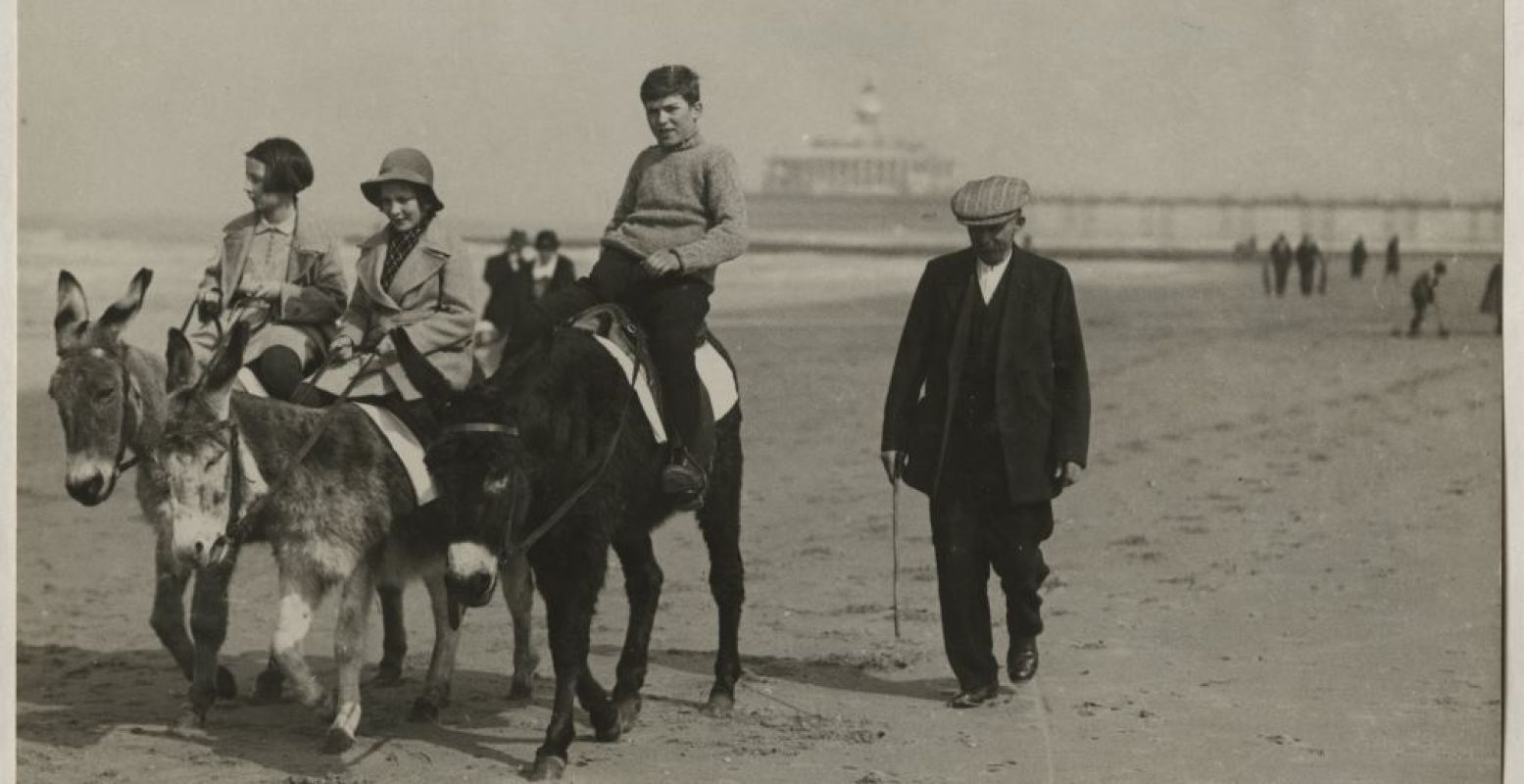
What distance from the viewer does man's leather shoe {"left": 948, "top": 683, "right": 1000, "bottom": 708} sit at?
9656 millimetres

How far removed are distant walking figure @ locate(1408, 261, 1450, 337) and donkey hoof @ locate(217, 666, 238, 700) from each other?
45.3 ft

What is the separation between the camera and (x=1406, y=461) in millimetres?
16047

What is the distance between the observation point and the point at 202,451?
8148 millimetres

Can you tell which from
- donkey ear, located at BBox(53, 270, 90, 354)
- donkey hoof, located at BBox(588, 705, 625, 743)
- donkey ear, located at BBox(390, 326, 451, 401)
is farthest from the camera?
donkey hoof, located at BBox(588, 705, 625, 743)

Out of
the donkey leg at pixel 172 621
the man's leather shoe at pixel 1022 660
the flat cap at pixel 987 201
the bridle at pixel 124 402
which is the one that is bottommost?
the man's leather shoe at pixel 1022 660

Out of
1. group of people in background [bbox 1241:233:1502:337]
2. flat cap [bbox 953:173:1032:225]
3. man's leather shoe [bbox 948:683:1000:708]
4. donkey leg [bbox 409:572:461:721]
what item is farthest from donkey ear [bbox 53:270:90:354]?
group of people in background [bbox 1241:233:1502:337]

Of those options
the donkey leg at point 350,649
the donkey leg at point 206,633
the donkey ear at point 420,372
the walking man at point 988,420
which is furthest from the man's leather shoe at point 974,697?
the donkey leg at point 206,633

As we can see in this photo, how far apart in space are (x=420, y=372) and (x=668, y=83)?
74.0 inches

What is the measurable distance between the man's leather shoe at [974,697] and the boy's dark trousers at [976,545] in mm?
25

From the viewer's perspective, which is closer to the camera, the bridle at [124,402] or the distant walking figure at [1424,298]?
the bridle at [124,402]

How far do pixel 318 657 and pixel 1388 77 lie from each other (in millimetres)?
6238

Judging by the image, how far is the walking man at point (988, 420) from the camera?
9.60 metres

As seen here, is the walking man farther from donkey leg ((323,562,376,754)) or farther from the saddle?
donkey leg ((323,562,376,754))

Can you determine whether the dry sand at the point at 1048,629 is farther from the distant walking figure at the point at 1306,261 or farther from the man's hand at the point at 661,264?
the distant walking figure at the point at 1306,261
